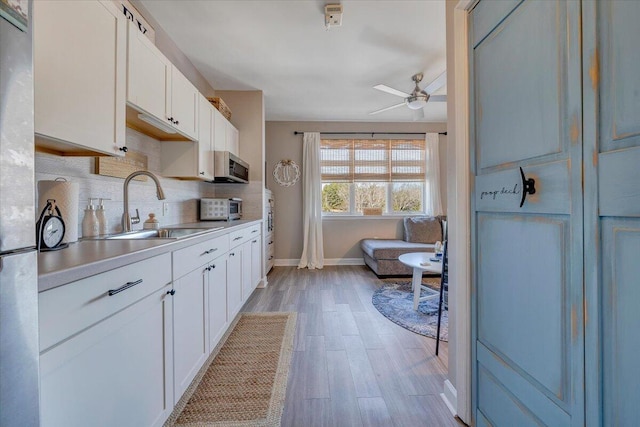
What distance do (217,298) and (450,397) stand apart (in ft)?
5.21

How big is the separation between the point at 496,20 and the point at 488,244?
3.06 ft

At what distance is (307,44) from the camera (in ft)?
8.63

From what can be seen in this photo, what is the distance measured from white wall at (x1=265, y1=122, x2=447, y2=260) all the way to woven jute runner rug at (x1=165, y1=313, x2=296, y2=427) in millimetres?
2662

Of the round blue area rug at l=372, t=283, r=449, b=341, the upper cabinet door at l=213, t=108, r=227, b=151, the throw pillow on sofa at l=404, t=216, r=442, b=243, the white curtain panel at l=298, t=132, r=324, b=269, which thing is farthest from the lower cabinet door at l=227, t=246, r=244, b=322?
the throw pillow on sofa at l=404, t=216, r=442, b=243

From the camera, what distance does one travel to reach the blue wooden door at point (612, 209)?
24.9 inches

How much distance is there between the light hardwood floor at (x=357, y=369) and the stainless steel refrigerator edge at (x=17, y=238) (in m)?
1.22

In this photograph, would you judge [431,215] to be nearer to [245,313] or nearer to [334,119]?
[334,119]

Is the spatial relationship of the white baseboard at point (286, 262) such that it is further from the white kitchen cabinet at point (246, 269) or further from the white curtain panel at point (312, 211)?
the white kitchen cabinet at point (246, 269)

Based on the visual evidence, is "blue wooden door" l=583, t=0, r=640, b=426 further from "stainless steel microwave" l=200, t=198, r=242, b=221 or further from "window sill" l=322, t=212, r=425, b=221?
"window sill" l=322, t=212, r=425, b=221

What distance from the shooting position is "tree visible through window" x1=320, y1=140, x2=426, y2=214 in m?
5.04

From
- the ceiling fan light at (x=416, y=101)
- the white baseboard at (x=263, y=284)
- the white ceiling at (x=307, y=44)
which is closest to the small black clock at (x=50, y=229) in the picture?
the white ceiling at (x=307, y=44)

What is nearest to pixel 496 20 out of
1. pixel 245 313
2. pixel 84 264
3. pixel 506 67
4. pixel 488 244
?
pixel 506 67

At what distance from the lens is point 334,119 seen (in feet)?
16.2

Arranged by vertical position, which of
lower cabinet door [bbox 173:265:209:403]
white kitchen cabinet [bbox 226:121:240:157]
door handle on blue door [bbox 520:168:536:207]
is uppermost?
white kitchen cabinet [bbox 226:121:240:157]
